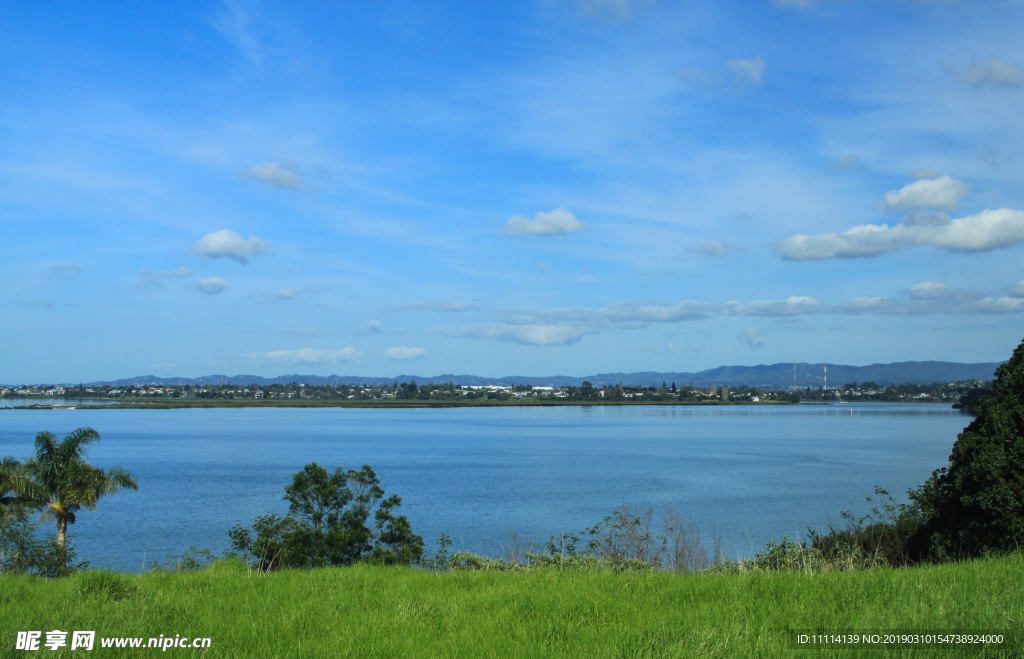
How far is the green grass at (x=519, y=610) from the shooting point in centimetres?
511

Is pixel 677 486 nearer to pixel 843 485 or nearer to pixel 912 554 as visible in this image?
pixel 843 485

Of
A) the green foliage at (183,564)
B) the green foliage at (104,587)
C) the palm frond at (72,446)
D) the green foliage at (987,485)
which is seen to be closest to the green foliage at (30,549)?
the palm frond at (72,446)

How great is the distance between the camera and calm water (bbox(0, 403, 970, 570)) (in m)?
32.5

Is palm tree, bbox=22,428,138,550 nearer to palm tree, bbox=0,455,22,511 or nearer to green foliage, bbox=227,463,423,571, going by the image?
palm tree, bbox=0,455,22,511

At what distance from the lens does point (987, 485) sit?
966cm

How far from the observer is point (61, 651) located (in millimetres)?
5004

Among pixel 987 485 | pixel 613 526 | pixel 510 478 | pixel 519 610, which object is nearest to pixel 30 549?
pixel 613 526

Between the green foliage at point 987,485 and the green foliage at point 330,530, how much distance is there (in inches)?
575

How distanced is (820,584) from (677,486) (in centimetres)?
4186

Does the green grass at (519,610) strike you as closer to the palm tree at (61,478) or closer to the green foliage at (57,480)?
the green foliage at (57,480)

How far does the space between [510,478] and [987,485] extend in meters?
44.4

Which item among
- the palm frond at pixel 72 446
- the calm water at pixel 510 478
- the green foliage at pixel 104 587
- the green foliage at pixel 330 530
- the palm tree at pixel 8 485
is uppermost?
the green foliage at pixel 104 587

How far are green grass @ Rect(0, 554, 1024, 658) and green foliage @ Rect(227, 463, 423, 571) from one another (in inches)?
574

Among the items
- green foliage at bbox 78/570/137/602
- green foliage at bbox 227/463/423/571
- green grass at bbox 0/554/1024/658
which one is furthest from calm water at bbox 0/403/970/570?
green foliage at bbox 78/570/137/602
